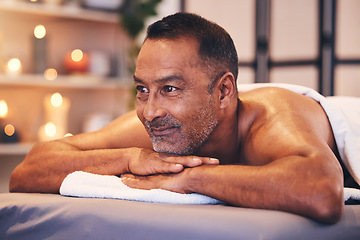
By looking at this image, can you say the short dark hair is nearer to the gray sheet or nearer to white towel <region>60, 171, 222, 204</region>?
white towel <region>60, 171, 222, 204</region>

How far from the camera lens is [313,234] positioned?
0.89 meters

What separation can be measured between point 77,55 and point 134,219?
8.57ft

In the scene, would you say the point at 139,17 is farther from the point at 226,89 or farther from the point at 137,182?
the point at 137,182

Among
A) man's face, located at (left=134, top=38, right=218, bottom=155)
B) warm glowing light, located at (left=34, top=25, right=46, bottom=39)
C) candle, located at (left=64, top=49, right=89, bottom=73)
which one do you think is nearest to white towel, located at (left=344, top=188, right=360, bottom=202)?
man's face, located at (left=134, top=38, right=218, bottom=155)

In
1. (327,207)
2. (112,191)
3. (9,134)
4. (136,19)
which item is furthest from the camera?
(136,19)

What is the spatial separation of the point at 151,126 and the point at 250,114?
0.38 m

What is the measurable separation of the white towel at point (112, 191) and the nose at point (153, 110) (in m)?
0.20

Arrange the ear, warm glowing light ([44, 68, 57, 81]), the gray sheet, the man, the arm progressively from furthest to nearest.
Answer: warm glowing light ([44, 68, 57, 81]) → the ear → the arm → the man → the gray sheet

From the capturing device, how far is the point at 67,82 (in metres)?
3.25

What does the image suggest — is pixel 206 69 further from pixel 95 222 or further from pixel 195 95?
pixel 95 222

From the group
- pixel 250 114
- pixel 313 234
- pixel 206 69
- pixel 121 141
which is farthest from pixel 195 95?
pixel 313 234

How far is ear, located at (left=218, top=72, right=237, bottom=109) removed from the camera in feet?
4.51

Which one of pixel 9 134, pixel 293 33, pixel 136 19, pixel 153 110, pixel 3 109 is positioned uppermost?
pixel 136 19

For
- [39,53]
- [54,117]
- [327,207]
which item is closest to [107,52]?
[39,53]
